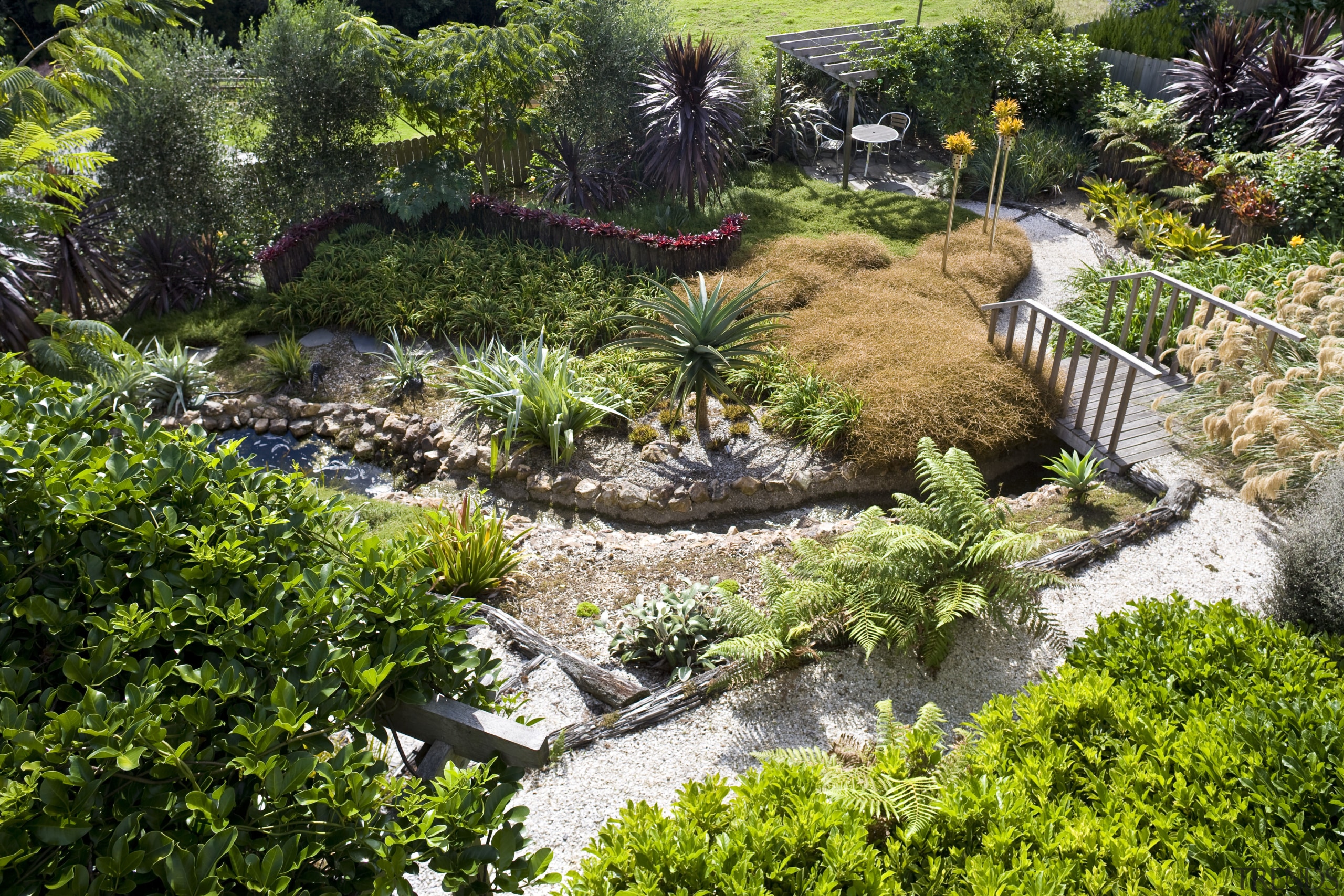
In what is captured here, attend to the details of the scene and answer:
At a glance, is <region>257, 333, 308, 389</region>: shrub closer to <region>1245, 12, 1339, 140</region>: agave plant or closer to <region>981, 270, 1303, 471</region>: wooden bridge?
<region>981, 270, 1303, 471</region>: wooden bridge

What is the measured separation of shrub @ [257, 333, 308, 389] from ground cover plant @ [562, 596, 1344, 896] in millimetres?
6746

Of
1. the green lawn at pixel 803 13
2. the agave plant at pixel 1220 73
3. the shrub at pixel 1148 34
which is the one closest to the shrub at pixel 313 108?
the agave plant at pixel 1220 73

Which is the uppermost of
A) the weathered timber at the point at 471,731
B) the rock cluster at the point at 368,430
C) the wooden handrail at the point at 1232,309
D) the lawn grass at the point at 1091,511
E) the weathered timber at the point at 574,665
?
the weathered timber at the point at 471,731

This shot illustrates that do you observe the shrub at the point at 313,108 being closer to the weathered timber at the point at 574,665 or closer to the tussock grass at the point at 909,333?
the tussock grass at the point at 909,333

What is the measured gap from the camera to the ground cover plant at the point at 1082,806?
102 inches

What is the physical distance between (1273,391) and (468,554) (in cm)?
531

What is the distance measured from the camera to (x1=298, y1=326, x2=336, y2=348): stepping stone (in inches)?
364

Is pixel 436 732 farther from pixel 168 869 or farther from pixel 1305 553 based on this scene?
pixel 1305 553

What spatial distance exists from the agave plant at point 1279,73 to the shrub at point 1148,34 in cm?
223

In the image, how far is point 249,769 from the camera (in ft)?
6.27

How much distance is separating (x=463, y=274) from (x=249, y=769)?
326 inches

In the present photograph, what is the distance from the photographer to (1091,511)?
593cm

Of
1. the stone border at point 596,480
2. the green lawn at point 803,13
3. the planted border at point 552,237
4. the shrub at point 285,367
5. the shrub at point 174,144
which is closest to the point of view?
the stone border at point 596,480

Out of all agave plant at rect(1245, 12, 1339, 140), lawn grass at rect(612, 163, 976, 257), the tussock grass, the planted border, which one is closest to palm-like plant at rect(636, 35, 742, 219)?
lawn grass at rect(612, 163, 976, 257)
